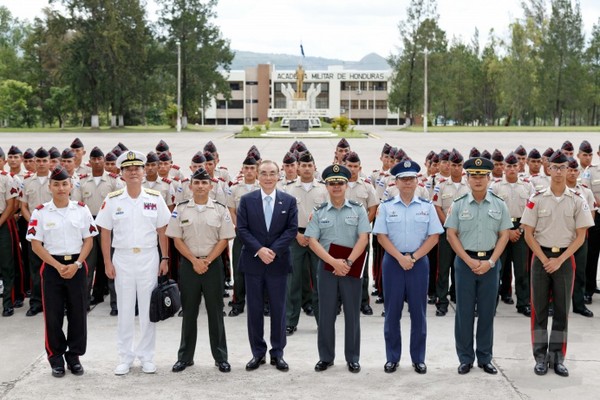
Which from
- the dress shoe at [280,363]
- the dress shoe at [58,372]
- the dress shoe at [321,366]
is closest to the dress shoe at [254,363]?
the dress shoe at [280,363]

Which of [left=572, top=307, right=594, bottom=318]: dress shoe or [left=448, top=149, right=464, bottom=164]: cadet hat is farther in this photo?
[left=448, top=149, right=464, bottom=164]: cadet hat

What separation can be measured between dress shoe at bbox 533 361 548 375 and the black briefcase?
10.3 feet

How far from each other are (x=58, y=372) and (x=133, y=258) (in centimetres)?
115

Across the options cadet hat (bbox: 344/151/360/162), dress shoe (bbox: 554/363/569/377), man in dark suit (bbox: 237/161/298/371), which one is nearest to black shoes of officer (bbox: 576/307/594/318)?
dress shoe (bbox: 554/363/569/377)

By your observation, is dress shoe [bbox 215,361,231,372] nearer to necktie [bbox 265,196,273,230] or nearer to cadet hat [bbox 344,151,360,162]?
necktie [bbox 265,196,273,230]

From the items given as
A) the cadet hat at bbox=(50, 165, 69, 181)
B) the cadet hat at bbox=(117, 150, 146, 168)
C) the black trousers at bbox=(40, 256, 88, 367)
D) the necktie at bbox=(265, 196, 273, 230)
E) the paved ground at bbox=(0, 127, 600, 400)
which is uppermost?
the cadet hat at bbox=(117, 150, 146, 168)

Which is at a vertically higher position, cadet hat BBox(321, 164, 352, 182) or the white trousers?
cadet hat BBox(321, 164, 352, 182)

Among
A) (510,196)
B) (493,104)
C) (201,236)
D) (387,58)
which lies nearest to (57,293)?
(201,236)

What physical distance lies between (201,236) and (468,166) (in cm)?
246

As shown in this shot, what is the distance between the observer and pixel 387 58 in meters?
77.4

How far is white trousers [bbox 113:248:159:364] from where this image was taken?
6.29 m

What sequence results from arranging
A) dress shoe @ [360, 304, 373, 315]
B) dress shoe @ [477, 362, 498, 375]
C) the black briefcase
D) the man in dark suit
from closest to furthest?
the black briefcase
dress shoe @ [477, 362, 498, 375]
the man in dark suit
dress shoe @ [360, 304, 373, 315]

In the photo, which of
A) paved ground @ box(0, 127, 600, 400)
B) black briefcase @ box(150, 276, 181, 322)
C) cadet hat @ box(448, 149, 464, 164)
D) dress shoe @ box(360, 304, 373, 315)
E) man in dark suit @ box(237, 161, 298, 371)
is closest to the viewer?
paved ground @ box(0, 127, 600, 400)

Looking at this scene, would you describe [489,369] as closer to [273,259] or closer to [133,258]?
[273,259]
